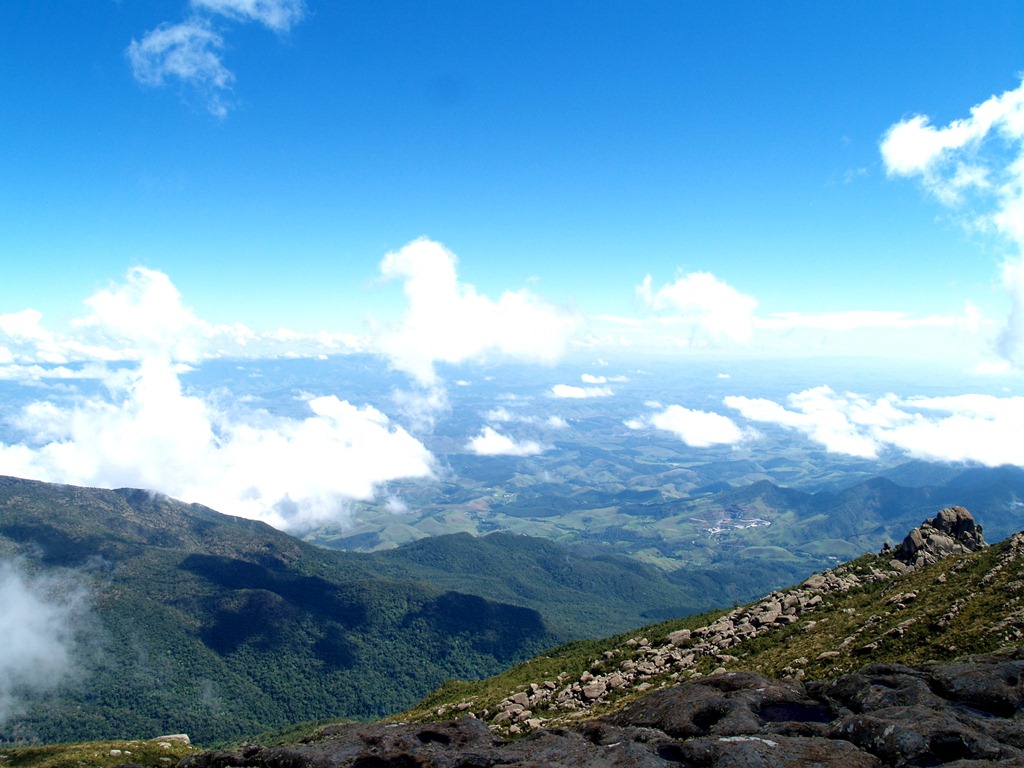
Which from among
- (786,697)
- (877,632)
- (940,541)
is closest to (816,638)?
(877,632)

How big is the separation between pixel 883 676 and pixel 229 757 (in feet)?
116

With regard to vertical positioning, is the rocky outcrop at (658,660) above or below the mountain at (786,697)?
below

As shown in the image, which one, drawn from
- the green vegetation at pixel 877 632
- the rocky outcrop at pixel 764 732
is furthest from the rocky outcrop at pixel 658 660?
the rocky outcrop at pixel 764 732

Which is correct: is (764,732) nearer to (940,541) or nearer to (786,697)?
(786,697)

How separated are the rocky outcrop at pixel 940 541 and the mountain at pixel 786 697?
4.19 meters

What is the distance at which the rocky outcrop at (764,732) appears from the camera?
58.5 feet

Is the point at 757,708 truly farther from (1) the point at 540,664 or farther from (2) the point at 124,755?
(2) the point at 124,755

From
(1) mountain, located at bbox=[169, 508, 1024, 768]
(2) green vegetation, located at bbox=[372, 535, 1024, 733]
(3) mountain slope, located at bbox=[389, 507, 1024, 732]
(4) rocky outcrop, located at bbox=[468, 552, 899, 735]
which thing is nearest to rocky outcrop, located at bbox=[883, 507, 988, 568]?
(3) mountain slope, located at bbox=[389, 507, 1024, 732]

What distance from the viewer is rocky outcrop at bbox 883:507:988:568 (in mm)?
55500

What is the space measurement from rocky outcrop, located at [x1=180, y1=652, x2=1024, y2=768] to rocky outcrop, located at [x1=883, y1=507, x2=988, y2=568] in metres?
38.7

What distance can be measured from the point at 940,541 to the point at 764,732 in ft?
179

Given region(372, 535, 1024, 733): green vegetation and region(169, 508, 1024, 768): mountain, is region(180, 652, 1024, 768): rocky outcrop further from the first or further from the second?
region(372, 535, 1024, 733): green vegetation

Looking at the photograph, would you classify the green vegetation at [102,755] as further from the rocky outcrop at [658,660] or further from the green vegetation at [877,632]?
the rocky outcrop at [658,660]

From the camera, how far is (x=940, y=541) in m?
58.2
